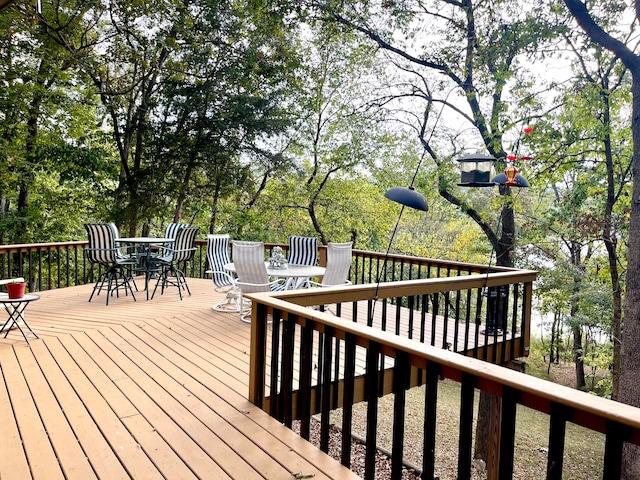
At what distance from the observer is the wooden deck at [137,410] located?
7.13 feet

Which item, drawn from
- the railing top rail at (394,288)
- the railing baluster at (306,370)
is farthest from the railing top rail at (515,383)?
the railing top rail at (394,288)

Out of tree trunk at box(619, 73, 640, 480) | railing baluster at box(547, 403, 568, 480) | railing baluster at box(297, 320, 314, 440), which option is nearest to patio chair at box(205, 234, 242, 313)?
railing baluster at box(297, 320, 314, 440)

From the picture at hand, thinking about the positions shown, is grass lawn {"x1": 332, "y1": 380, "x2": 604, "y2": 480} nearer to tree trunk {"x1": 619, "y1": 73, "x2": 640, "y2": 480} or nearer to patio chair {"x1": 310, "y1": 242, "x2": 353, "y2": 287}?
tree trunk {"x1": 619, "y1": 73, "x2": 640, "y2": 480}

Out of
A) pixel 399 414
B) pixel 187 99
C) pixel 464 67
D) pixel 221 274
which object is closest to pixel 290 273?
pixel 221 274

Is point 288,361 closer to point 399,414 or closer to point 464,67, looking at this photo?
point 399,414

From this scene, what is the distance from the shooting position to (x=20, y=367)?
3.50m

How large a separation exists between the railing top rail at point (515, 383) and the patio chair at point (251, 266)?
2831 millimetres

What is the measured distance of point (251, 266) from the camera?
197 inches

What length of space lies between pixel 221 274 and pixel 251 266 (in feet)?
3.26

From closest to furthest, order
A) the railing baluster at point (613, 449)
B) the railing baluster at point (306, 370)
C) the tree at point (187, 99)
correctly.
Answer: the railing baluster at point (613, 449)
the railing baluster at point (306, 370)
the tree at point (187, 99)

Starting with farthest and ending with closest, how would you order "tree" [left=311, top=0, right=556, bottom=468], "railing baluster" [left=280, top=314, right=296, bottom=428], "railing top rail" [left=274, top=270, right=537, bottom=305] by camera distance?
"tree" [left=311, top=0, right=556, bottom=468], "railing top rail" [left=274, top=270, right=537, bottom=305], "railing baluster" [left=280, top=314, right=296, bottom=428]

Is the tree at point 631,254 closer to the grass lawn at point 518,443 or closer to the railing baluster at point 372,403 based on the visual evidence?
the grass lawn at point 518,443

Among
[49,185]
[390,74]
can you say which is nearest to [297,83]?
[390,74]

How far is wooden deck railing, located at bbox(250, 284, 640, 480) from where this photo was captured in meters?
1.25
